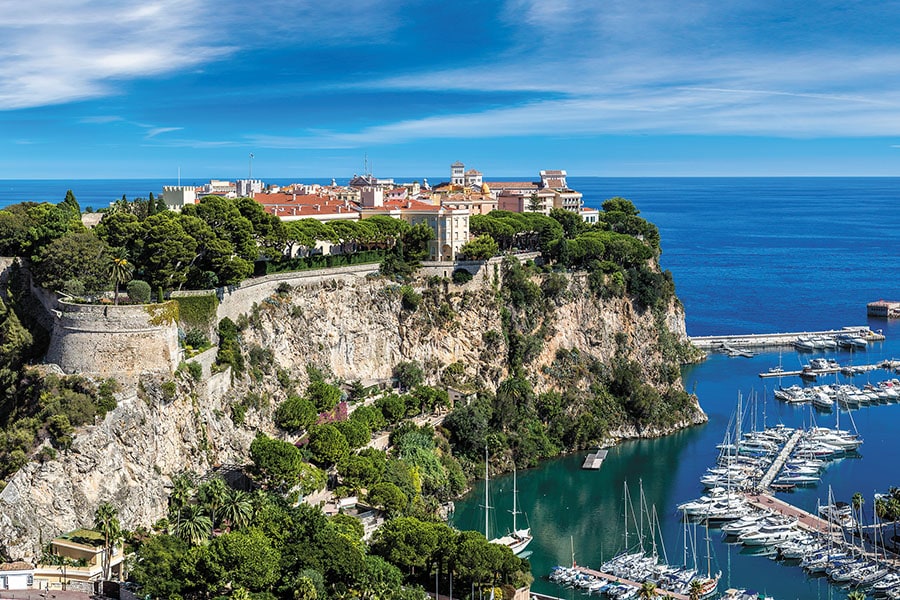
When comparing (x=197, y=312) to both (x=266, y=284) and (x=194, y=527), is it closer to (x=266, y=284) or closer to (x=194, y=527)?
(x=266, y=284)

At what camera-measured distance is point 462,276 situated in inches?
2665

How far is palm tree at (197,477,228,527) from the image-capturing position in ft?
129

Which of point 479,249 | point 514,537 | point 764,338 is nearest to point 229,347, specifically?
point 514,537

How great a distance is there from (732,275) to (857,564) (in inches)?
3877

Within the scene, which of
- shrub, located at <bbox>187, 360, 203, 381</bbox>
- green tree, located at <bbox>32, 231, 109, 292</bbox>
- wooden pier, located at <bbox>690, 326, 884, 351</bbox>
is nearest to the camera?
shrub, located at <bbox>187, 360, 203, 381</bbox>

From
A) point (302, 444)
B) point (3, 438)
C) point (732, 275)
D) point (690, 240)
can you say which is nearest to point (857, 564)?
point (302, 444)

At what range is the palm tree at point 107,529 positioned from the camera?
121 feet

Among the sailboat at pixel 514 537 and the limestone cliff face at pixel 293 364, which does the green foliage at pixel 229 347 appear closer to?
the limestone cliff face at pixel 293 364

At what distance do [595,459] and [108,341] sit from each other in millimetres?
32430

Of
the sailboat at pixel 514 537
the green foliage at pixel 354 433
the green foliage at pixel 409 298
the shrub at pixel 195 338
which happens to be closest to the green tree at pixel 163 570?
the shrub at pixel 195 338

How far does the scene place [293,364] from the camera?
56719 millimetres

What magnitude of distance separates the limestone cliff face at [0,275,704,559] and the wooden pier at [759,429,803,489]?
715 cm

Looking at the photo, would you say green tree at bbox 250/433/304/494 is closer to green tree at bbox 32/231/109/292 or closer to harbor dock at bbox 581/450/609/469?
green tree at bbox 32/231/109/292

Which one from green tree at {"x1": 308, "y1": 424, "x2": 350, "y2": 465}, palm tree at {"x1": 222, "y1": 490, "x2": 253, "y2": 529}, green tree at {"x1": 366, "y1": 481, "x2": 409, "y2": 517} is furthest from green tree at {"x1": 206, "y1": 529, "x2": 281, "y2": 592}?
green tree at {"x1": 308, "y1": 424, "x2": 350, "y2": 465}
